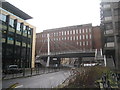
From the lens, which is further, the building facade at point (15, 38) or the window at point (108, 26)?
the window at point (108, 26)

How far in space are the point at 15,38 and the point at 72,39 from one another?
172ft

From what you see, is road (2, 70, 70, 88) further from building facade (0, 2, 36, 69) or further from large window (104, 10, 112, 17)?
large window (104, 10, 112, 17)

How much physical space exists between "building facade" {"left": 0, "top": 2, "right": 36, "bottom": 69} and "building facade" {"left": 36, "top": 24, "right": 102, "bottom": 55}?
1427 inches

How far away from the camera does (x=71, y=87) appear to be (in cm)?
548

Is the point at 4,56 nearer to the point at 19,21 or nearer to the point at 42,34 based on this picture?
the point at 19,21

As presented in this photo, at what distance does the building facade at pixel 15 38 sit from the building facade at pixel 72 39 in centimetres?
3623

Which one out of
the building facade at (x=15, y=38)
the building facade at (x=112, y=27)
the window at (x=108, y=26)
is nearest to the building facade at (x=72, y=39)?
the building facade at (x=15, y=38)

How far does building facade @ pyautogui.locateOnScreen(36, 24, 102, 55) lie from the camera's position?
7719 centimetres

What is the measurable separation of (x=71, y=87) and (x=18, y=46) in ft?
107

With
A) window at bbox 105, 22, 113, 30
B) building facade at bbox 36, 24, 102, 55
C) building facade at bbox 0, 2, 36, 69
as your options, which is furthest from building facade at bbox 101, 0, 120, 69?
building facade at bbox 36, 24, 102, 55

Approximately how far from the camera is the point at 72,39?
8300cm

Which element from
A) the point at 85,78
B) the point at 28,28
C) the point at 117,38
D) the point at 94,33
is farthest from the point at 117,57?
the point at 94,33

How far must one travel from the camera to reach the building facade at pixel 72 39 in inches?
3039

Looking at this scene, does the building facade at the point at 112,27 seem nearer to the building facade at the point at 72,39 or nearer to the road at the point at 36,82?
the road at the point at 36,82
